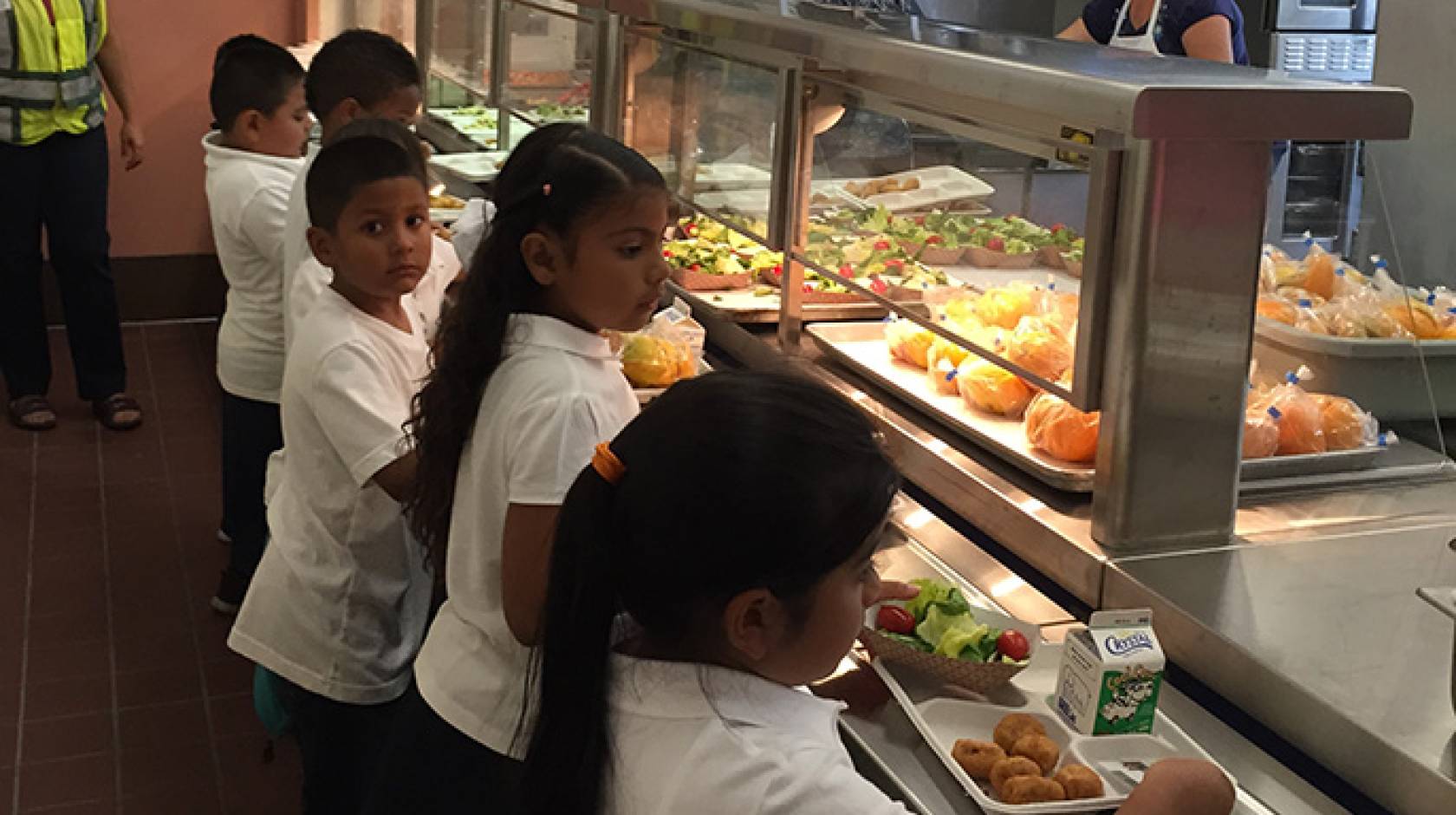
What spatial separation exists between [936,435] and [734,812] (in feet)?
4.69

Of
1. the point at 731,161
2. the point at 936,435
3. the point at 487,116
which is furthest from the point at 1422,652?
the point at 487,116

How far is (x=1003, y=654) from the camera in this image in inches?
75.5

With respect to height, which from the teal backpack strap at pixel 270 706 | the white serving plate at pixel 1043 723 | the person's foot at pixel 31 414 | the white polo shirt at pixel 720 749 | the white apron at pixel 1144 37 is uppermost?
the white apron at pixel 1144 37

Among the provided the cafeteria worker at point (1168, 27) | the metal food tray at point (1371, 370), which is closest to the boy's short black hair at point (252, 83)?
the cafeteria worker at point (1168, 27)

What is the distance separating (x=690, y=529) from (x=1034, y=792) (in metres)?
0.56

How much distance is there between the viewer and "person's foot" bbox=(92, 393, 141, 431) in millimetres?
5445

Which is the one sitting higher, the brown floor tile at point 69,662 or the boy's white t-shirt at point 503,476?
the boy's white t-shirt at point 503,476

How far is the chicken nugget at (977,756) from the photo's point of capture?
5.55 ft

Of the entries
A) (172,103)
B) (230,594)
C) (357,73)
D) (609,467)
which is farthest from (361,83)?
(172,103)

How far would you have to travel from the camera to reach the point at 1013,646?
1.91 meters

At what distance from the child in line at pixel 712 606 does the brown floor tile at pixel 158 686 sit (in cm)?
260

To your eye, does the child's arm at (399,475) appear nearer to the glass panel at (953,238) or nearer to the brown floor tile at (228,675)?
the glass panel at (953,238)

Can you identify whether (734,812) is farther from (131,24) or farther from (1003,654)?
(131,24)

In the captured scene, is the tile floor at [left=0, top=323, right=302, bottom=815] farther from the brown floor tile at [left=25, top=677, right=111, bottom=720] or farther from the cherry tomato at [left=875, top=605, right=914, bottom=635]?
the cherry tomato at [left=875, top=605, right=914, bottom=635]
